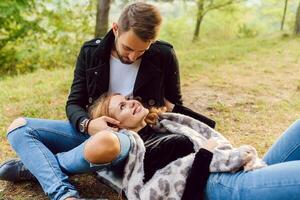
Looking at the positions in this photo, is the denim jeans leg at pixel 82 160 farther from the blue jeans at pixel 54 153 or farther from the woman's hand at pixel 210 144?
the woman's hand at pixel 210 144

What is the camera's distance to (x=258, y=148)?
13.2 ft

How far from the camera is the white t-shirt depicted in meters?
3.15

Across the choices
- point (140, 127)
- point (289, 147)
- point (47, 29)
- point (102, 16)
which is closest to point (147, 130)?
point (140, 127)

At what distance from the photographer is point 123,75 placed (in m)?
3.16

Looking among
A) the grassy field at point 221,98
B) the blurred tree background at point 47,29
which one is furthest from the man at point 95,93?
the blurred tree background at point 47,29

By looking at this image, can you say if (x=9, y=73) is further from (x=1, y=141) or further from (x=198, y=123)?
(x=198, y=123)

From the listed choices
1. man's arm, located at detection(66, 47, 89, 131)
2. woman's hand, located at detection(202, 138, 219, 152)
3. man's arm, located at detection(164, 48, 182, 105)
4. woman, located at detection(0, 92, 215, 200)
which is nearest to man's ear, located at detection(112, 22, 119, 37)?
man's arm, located at detection(66, 47, 89, 131)

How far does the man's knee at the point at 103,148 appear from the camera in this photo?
2.52 m

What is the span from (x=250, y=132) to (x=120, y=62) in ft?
6.01

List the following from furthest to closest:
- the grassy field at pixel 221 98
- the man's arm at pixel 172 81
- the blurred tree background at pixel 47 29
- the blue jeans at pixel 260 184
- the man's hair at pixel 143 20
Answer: the blurred tree background at pixel 47 29, the grassy field at pixel 221 98, the man's arm at pixel 172 81, the man's hair at pixel 143 20, the blue jeans at pixel 260 184

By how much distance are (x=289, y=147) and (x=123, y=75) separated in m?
1.17

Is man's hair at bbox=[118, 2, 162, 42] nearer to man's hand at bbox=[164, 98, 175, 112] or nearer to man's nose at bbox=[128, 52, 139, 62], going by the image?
man's nose at bbox=[128, 52, 139, 62]

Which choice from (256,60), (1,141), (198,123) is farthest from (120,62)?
(256,60)

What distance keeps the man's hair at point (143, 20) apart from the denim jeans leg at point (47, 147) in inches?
31.7
